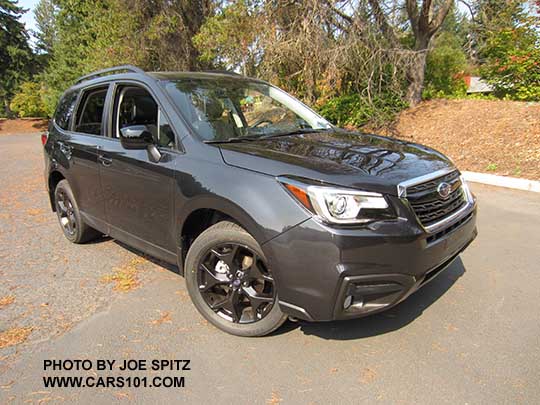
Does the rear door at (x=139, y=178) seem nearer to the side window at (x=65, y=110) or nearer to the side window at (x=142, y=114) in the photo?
the side window at (x=142, y=114)

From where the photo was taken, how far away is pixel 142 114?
11.4 feet

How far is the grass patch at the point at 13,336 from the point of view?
277 centimetres

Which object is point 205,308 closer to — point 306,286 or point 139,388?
point 139,388

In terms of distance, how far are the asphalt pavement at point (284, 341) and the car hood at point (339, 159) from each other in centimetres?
110

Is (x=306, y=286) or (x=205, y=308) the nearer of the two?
(x=306, y=286)

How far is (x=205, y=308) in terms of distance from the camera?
113 inches

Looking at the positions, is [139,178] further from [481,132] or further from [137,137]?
[481,132]

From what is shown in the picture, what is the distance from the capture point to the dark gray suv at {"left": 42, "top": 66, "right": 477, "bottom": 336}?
2205mm

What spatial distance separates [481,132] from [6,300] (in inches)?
372

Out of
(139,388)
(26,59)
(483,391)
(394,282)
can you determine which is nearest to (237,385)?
(139,388)

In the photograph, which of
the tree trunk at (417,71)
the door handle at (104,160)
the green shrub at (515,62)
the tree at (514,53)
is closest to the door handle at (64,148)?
the door handle at (104,160)

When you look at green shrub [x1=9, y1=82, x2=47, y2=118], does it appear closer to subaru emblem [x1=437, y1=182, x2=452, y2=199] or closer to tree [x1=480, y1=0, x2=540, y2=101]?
tree [x1=480, y1=0, x2=540, y2=101]

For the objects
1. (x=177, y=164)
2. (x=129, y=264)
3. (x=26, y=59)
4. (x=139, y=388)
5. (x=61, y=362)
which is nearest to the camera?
(x=139, y=388)

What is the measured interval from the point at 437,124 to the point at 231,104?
8298 millimetres
